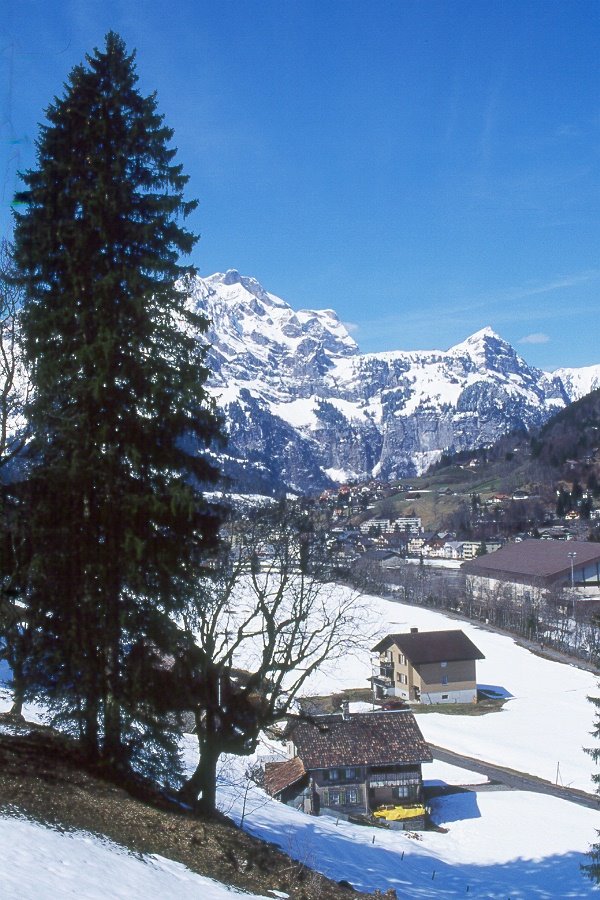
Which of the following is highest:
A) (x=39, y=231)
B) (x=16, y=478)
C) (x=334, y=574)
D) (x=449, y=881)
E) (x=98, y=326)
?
(x=39, y=231)

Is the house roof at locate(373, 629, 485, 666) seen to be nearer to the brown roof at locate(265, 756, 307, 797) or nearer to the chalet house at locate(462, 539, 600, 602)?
the brown roof at locate(265, 756, 307, 797)

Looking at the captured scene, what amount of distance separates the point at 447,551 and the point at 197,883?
151 metres

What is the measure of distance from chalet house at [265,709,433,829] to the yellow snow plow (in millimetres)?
507

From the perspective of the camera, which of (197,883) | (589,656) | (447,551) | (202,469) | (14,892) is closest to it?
(14,892)

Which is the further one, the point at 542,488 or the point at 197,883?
the point at 542,488

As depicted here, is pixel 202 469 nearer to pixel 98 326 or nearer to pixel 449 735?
pixel 98 326

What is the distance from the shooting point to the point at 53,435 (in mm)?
11477

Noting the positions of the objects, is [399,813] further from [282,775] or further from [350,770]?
[282,775]

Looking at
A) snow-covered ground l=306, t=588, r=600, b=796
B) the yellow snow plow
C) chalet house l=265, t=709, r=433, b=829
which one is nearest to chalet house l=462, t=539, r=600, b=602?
snow-covered ground l=306, t=588, r=600, b=796

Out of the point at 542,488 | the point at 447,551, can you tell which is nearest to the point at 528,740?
the point at 447,551

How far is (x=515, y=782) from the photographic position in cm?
3625

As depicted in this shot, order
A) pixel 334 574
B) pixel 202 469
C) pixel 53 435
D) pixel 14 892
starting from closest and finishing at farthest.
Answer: pixel 14 892 < pixel 53 435 < pixel 202 469 < pixel 334 574

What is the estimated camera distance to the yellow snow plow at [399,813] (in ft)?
98.1

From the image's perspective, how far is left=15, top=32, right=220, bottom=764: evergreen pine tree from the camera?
11.2m
